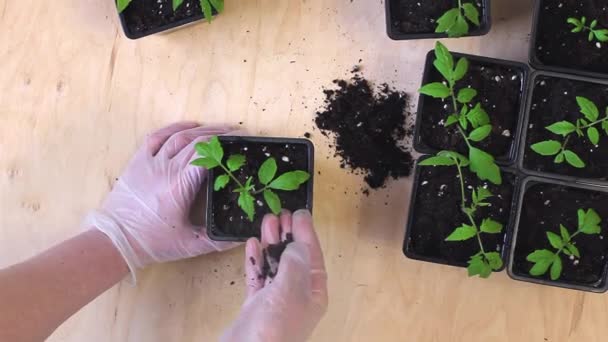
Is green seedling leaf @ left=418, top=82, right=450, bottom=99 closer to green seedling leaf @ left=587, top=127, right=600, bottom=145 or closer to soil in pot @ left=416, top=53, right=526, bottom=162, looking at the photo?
soil in pot @ left=416, top=53, right=526, bottom=162

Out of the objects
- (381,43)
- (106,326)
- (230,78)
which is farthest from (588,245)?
(106,326)

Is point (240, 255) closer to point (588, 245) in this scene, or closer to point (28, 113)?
→ point (28, 113)

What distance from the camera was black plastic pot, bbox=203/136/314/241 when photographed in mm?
1038

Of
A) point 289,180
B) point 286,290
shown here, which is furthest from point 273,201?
point 286,290

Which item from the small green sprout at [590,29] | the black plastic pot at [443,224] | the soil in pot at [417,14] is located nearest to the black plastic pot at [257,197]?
the black plastic pot at [443,224]

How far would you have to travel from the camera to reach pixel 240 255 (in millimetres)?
1186

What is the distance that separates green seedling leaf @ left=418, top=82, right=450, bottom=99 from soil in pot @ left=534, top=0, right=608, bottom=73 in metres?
0.23

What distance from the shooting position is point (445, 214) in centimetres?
105

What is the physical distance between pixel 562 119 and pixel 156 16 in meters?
0.83

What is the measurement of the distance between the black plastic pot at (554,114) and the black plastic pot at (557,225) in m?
0.03

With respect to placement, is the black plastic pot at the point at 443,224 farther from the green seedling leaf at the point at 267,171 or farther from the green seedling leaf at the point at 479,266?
the green seedling leaf at the point at 267,171

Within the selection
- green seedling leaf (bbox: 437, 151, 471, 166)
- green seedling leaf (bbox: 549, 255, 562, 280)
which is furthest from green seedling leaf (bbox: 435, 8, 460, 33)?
green seedling leaf (bbox: 549, 255, 562, 280)

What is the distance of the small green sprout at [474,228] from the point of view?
38.2 inches

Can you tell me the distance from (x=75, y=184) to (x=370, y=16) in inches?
28.8
